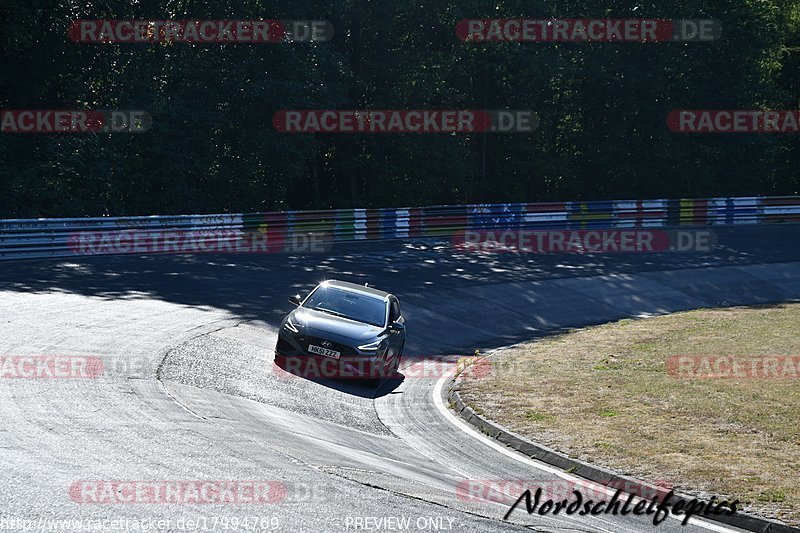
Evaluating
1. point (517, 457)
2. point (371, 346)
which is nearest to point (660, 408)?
point (517, 457)

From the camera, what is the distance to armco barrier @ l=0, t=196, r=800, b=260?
28.0 m

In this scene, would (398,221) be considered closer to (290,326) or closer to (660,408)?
(290,326)

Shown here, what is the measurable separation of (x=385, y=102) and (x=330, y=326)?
A: 2957 centimetres

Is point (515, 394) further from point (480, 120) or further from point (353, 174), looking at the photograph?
point (480, 120)

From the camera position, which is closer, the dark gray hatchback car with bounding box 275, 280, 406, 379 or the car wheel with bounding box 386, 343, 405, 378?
the dark gray hatchback car with bounding box 275, 280, 406, 379

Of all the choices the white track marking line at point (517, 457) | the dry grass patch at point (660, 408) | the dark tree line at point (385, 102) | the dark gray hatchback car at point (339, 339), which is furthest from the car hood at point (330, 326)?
the dark tree line at point (385, 102)

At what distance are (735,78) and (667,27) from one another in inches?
190

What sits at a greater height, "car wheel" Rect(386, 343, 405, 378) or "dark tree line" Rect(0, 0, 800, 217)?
"dark tree line" Rect(0, 0, 800, 217)

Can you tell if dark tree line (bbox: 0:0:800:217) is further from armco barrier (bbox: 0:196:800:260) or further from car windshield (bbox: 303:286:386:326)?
car windshield (bbox: 303:286:386:326)

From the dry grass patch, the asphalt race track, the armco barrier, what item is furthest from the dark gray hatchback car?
the armco barrier

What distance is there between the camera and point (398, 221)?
3847cm

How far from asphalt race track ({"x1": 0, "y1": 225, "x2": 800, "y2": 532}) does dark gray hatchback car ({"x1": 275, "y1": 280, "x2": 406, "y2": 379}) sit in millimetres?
392

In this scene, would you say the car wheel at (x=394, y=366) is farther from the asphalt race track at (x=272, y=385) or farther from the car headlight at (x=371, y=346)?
the car headlight at (x=371, y=346)

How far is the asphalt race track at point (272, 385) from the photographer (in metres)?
9.38
